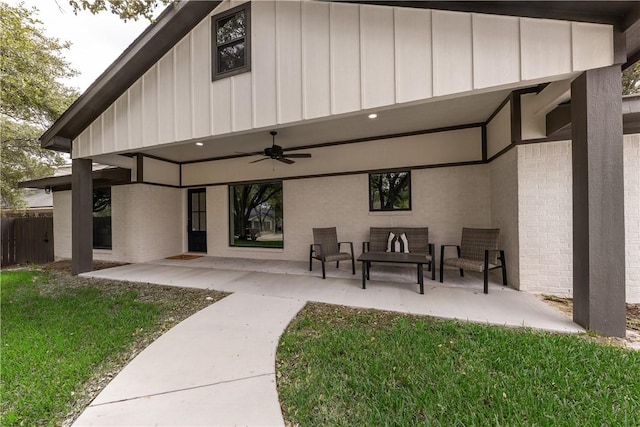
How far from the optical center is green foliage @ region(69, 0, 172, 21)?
3.61m

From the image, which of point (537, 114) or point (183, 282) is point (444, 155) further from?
point (183, 282)

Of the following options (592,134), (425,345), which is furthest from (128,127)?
(592,134)

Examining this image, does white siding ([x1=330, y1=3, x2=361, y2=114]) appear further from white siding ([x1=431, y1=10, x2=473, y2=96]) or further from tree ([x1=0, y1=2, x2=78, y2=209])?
tree ([x1=0, y1=2, x2=78, y2=209])

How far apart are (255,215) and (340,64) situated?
→ 5.83m

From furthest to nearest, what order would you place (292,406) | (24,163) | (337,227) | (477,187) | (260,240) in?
(24,163) < (260,240) < (337,227) < (477,187) < (292,406)

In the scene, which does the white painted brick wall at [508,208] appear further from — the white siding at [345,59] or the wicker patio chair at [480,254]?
the white siding at [345,59]

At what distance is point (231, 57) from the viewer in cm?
433

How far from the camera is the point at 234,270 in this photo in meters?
5.94

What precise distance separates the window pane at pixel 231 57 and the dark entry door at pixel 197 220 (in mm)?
4864

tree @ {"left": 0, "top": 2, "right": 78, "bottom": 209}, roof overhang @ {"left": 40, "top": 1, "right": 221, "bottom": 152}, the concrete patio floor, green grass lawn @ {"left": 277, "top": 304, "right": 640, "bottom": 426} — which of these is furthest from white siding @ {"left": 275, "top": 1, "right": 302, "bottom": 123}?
tree @ {"left": 0, "top": 2, "right": 78, "bottom": 209}

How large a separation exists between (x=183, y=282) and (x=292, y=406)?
13.1 feet

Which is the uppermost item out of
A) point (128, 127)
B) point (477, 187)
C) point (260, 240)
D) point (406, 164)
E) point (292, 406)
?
point (128, 127)

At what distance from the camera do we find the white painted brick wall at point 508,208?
13.4ft

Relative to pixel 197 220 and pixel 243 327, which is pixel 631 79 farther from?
pixel 197 220
